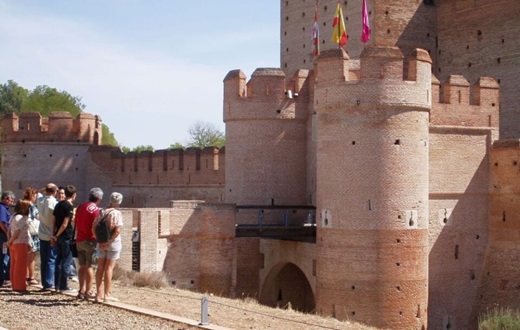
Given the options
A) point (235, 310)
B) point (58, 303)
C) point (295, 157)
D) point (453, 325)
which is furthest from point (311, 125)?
point (58, 303)

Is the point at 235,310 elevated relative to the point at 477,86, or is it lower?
lower

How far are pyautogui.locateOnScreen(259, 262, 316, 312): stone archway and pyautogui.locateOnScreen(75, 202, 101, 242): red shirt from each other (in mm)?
12077

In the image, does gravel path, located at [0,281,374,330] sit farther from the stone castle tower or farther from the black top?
the stone castle tower

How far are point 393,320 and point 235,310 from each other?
7498 millimetres

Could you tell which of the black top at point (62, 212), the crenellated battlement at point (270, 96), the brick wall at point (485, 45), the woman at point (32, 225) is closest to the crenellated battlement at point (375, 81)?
the crenellated battlement at point (270, 96)

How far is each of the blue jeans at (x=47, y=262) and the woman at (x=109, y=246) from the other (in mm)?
1170

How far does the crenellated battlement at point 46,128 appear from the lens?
34.2 meters

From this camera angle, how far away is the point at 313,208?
24.5 metres

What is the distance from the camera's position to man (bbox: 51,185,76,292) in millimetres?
12953

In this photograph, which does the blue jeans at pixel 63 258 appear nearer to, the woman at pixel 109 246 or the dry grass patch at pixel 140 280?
the woman at pixel 109 246

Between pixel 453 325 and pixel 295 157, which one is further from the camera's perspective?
pixel 295 157

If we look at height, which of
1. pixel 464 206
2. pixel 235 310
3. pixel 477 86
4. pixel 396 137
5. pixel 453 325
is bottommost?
pixel 453 325

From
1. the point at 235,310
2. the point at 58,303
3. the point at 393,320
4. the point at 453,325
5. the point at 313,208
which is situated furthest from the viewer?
the point at 313,208

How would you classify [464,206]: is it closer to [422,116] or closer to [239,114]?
[422,116]
